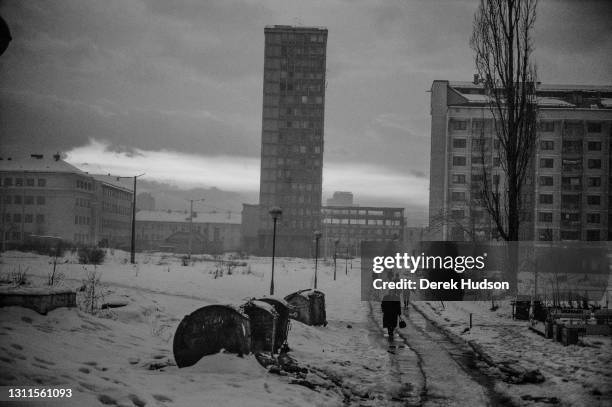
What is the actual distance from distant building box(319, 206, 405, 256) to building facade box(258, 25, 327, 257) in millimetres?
16765

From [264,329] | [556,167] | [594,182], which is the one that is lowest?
[264,329]

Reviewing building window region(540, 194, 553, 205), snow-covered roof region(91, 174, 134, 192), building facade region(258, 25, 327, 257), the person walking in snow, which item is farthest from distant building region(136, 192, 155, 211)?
the person walking in snow

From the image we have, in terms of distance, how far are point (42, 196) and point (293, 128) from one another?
163 ft

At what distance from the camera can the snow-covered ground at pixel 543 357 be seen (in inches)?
336

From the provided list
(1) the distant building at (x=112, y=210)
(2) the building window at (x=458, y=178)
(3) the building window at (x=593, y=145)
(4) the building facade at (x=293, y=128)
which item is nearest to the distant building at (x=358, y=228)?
(4) the building facade at (x=293, y=128)

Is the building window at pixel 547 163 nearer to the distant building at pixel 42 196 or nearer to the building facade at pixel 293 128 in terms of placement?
the building facade at pixel 293 128

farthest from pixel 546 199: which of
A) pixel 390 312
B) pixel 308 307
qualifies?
pixel 308 307

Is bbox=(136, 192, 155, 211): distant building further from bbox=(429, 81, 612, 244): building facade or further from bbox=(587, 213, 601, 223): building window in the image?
bbox=(587, 213, 601, 223): building window

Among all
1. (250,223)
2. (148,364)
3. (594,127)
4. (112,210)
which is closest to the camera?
(148,364)

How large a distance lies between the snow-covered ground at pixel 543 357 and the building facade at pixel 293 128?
86.9 metres

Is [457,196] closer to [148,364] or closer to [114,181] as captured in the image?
[114,181]

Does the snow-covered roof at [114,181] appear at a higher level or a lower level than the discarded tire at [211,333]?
higher

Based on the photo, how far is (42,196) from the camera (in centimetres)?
7556

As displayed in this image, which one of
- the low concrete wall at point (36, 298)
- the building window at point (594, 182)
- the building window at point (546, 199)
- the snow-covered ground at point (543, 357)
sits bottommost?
the snow-covered ground at point (543, 357)
